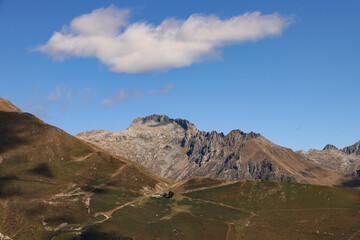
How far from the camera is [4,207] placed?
18375 cm

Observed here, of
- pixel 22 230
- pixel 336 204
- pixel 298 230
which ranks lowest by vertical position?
pixel 22 230

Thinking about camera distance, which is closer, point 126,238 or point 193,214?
point 126,238

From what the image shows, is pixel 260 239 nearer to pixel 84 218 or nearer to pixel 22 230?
pixel 84 218

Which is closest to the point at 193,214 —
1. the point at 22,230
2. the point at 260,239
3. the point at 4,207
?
the point at 260,239

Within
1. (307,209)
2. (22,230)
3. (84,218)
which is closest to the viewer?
(22,230)

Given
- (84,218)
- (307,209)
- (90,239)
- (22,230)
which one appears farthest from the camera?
(307,209)

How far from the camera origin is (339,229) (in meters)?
170

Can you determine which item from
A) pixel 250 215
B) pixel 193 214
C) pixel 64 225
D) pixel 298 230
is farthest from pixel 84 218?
pixel 298 230

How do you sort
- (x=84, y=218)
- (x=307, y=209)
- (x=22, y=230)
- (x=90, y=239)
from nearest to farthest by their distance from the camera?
1. (x=90, y=239)
2. (x=22, y=230)
3. (x=84, y=218)
4. (x=307, y=209)

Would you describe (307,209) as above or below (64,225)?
above

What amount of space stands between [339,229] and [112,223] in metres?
103

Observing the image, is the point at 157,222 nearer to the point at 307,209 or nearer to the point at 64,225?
the point at 64,225

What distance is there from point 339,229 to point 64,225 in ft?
406

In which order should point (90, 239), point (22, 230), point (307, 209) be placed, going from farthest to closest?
point (307, 209) → point (22, 230) → point (90, 239)
